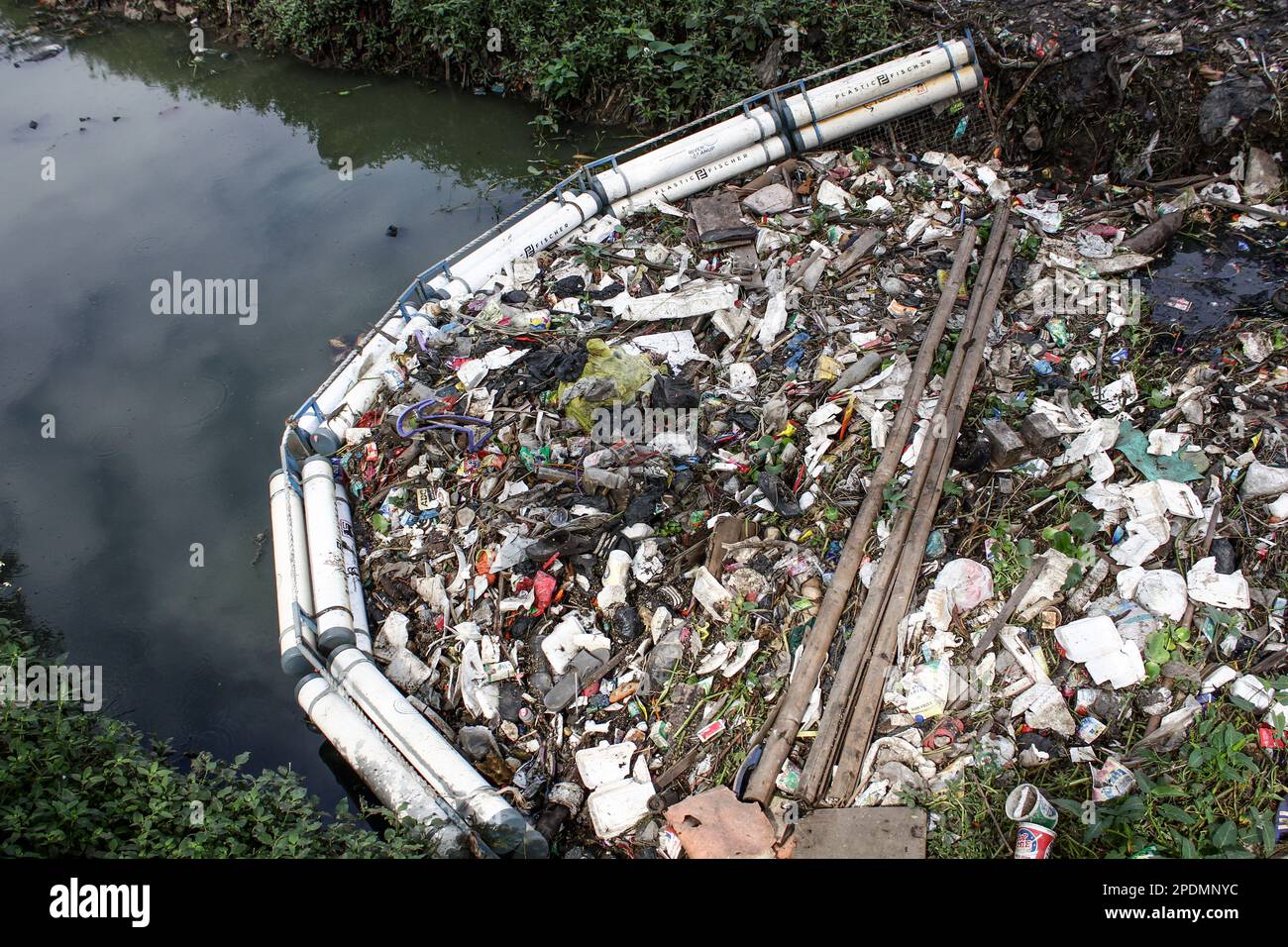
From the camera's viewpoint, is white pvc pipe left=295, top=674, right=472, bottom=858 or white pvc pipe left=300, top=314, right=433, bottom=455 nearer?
white pvc pipe left=295, top=674, right=472, bottom=858

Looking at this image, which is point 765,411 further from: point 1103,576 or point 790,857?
point 790,857

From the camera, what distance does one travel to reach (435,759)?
461 centimetres

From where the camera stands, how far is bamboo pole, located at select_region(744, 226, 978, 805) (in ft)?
13.8

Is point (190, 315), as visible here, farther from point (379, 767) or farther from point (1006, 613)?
point (1006, 613)

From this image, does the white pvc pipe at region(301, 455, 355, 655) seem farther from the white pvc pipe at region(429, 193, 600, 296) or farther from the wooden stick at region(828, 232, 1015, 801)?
the wooden stick at region(828, 232, 1015, 801)

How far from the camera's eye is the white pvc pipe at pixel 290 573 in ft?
16.9

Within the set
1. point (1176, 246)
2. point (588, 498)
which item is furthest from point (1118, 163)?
Result: point (588, 498)

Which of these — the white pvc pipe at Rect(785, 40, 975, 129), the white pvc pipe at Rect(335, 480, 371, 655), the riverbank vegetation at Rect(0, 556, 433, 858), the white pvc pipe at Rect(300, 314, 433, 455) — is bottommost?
the riverbank vegetation at Rect(0, 556, 433, 858)

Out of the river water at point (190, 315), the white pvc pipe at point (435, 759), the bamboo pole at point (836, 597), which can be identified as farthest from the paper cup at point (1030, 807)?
the river water at point (190, 315)

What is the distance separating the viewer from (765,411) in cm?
587

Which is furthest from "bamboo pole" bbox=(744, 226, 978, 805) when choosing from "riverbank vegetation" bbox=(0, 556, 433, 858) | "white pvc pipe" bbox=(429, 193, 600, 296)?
"white pvc pipe" bbox=(429, 193, 600, 296)
